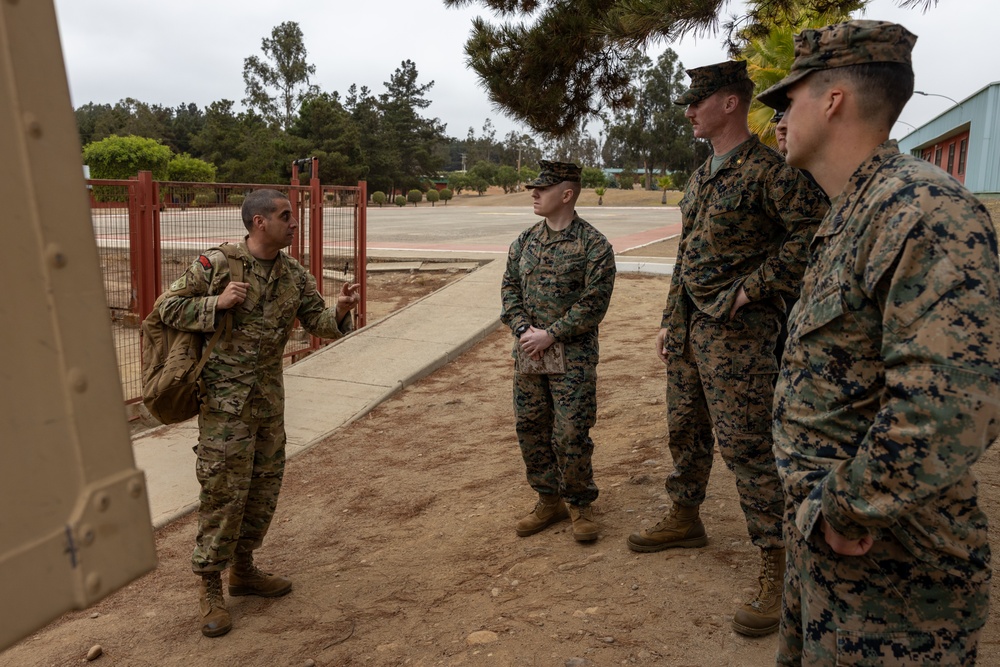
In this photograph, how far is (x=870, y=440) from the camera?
5.49 ft

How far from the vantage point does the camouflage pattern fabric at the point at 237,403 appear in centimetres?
366

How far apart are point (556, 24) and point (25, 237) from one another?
466cm

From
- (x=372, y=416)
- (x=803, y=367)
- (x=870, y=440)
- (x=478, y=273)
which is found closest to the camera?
(x=870, y=440)

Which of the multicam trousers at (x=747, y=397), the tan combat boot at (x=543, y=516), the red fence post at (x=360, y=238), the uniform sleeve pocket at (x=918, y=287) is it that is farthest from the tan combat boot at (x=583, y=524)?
the red fence post at (x=360, y=238)

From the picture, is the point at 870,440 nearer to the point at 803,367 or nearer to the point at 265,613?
the point at 803,367

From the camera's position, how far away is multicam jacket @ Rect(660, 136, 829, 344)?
3277 millimetres

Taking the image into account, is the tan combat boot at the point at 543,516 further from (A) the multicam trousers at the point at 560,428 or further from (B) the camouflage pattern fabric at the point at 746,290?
(B) the camouflage pattern fabric at the point at 746,290

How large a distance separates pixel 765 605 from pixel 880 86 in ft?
A: 7.25

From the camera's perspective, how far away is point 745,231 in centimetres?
348

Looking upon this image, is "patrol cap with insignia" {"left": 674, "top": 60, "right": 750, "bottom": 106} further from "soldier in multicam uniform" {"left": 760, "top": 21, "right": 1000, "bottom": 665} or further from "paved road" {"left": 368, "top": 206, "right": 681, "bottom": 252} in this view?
"paved road" {"left": 368, "top": 206, "right": 681, "bottom": 252}

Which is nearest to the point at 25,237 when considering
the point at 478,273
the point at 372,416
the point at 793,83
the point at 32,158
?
the point at 32,158

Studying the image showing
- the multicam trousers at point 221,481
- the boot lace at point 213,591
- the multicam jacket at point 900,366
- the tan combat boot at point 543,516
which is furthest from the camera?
the tan combat boot at point 543,516

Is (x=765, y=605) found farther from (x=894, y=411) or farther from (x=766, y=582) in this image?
(x=894, y=411)

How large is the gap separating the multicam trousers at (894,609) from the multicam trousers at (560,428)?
234 centimetres
